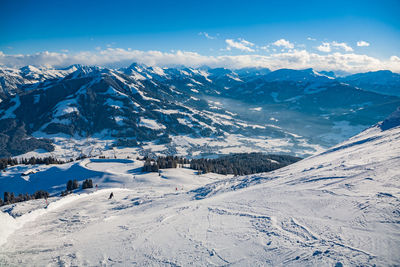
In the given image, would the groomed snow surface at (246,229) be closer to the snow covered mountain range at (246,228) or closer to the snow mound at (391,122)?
the snow covered mountain range at (246,228)

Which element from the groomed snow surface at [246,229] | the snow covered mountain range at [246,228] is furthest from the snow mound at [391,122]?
the groomed snow surface at [246,229]

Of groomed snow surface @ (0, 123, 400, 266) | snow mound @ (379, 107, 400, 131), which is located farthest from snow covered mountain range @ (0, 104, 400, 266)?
snow mound @ (379, 107, 400, 131)

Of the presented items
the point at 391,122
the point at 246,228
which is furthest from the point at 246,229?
the point at 391,122

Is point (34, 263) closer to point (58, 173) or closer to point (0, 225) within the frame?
point (0, 225)

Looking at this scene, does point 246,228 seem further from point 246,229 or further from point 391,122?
point 391,122

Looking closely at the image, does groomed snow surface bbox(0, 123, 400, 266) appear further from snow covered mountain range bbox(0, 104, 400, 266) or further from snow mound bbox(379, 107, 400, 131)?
snow mound bbox(379, 107, 400, 131)
